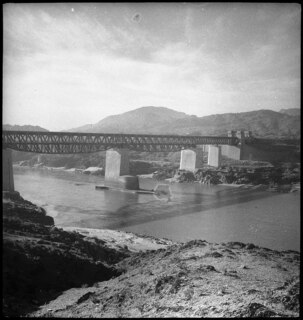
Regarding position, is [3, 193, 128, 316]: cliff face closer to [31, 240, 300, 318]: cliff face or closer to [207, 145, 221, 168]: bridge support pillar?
[31, 240, 300, 318]: cliff face

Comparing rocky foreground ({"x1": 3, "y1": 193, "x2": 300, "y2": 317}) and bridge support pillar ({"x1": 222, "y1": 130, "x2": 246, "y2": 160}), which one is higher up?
bridge support pillar ({"x1": 222, "y1": 130, "x2": 246, "y2": 160})

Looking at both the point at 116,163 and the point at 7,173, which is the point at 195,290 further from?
the point at 116,163

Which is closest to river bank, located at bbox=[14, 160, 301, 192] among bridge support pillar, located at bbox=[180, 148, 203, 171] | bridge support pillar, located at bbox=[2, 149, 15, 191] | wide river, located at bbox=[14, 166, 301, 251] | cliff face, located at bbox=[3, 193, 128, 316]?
bridge support pillar, located at bbox=[180, 148, 203, 171]

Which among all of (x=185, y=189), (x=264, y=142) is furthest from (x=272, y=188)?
(x=264, y=142)

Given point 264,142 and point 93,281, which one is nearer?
point 93,281

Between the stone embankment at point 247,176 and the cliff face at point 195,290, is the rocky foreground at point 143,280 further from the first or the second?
the stone embankment at point 247,176

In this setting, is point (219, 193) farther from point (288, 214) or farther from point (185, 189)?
point (288, 214)

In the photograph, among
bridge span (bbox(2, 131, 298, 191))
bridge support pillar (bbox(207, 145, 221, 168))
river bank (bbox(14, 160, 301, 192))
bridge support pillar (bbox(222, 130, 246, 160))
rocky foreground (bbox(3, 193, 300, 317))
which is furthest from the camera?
bridge support pillar (bbox(222, 130, 246, 160))
